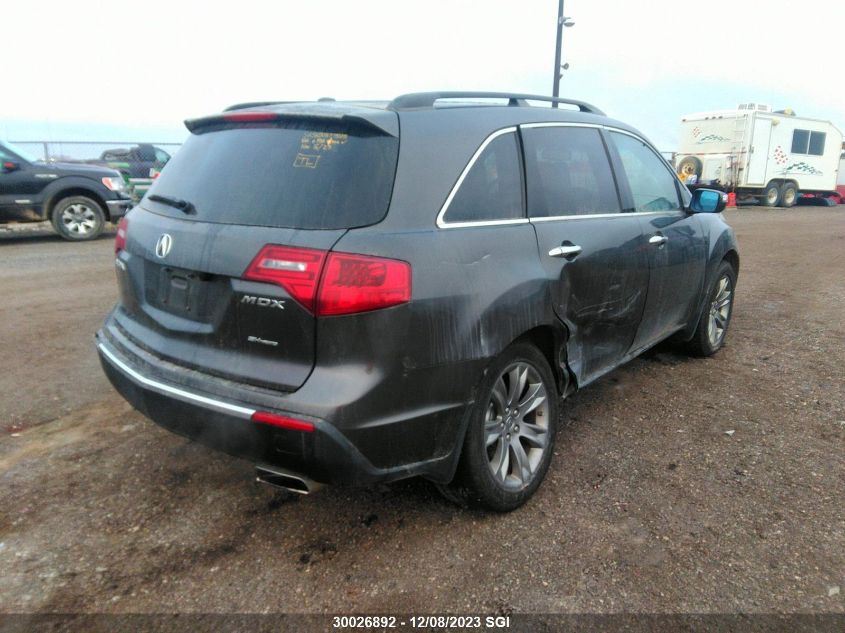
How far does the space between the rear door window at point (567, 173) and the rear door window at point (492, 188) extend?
0.10 metres

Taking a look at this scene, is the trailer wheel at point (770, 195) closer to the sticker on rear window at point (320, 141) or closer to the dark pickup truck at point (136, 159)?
the dark pickup truck at point (136, 159)

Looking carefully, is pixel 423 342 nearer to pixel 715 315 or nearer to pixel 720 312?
pixel 715 315

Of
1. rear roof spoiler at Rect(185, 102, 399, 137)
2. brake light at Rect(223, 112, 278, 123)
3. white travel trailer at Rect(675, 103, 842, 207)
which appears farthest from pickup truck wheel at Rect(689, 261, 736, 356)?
white travel trailer at Rect(675, 103, 842, 207)

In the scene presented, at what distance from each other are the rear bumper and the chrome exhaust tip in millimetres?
29

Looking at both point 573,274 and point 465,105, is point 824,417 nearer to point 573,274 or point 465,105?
point 573,274

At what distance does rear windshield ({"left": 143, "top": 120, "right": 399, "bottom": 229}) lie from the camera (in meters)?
2.41

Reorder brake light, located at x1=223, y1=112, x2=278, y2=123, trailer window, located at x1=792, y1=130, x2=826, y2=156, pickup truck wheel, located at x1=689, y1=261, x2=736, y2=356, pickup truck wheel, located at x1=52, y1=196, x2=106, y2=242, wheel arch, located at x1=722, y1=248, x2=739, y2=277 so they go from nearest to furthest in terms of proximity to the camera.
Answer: brake light, located at x1=223, y1=112, x2=278, y2=123
pickup truck wheel, located at x1=689, y1=261, x2=736, y2=356
wheel arch, located at x1=722, y1=248, x2=739, y2=277
pickup truck wheel, located at x1=52, y1=196, x2=106, y2=242
trailer window, located at x1=792, y1=130, x2=826, y2=156

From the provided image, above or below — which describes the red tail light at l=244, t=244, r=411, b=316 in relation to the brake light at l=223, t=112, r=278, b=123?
below

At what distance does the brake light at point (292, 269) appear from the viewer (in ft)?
7.43

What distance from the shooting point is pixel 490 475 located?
2.77 m

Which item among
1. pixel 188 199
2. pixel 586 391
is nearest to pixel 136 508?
pixel 188 199

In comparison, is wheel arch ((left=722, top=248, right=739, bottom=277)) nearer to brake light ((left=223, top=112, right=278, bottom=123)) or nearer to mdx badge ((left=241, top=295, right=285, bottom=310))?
brake light ((left=223, top=112, right=278, bottom=123))

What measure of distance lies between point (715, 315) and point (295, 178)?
12.5 feet

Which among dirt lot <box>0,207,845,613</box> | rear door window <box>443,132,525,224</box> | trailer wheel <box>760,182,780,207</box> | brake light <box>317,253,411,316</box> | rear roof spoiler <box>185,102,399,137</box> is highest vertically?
rear roof spoiler <box>185,102,399,137</box>
